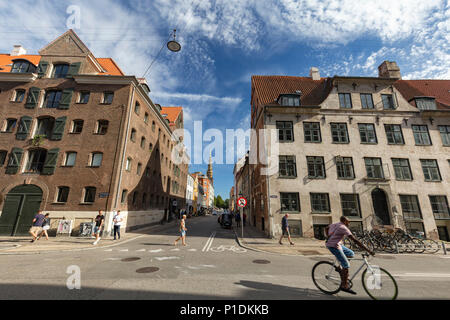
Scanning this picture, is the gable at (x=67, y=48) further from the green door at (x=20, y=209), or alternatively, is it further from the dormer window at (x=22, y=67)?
the green door at (x=20, y=209)

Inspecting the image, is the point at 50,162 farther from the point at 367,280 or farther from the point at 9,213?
the point at 367,280

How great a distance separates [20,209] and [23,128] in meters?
7.46

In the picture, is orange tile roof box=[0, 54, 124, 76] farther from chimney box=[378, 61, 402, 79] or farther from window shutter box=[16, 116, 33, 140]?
chimney box=[378, 61, 402, 79]

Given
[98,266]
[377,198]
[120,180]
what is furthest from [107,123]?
[377,198]

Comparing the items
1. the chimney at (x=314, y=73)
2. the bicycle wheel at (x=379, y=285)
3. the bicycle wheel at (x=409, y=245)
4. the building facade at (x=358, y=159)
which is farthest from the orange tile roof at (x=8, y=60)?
the bicycle wheel at (x=409, y=245)

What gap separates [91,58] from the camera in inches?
781

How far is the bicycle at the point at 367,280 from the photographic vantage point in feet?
14.6

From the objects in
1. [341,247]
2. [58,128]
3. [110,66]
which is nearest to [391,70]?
[341,247]

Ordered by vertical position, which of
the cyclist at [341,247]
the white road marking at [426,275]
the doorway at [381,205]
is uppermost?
the doorway at [381,205]

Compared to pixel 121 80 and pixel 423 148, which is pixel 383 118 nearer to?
pixel 423 148

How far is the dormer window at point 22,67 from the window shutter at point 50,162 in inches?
385

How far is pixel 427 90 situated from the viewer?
21.4 m

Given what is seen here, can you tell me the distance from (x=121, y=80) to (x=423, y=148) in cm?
2957
